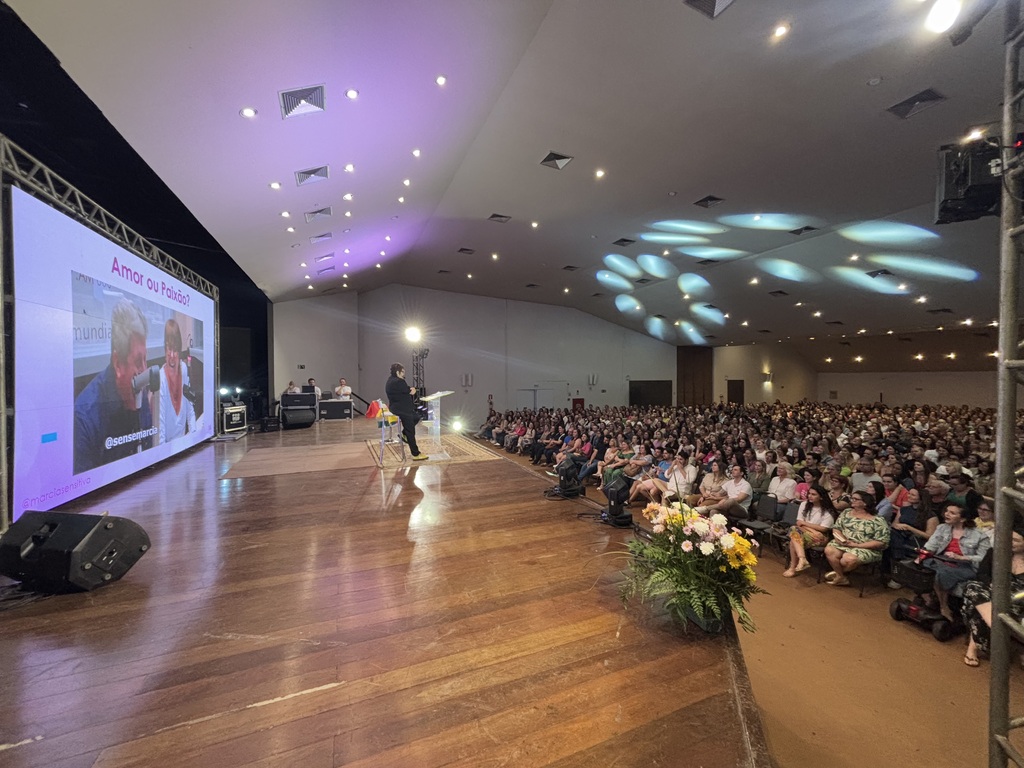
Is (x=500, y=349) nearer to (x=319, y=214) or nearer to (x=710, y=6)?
(x=319, y=214)

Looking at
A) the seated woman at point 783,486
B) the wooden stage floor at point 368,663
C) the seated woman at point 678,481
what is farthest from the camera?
the seated woman at point 678,481

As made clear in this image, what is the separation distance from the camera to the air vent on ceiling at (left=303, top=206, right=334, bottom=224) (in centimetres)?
674

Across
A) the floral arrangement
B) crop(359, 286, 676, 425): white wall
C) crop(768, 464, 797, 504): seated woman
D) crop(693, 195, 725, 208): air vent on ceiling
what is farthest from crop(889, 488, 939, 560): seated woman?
crop(359, 286, 676, 425): white wall

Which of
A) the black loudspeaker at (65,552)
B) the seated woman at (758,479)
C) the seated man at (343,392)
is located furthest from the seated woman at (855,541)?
the seated man at (343,392)

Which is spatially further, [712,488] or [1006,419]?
[712,488]

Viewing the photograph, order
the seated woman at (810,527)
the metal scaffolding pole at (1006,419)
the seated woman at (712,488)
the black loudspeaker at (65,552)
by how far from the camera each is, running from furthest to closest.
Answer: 1. the seated woman at (712,488)
2. the seated woman at (810,527)
3. the black loudspeaker at (65,552)
4. the metal scaffolding pole at (1006,419)

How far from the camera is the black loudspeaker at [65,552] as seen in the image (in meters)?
2.65

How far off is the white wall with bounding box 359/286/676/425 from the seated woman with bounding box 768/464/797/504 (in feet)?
41.9

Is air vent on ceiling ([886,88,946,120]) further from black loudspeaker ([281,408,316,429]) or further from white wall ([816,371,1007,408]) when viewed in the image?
white wall ([816,371,1007,408])

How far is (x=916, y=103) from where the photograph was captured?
16.3ft

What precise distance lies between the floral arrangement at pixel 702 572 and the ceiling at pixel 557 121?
14.1 feet

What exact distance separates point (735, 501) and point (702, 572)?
12.0 ft

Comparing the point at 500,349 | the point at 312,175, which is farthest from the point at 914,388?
the point at 312,175

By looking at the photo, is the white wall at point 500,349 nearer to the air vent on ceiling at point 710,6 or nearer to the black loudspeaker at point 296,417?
the black loudspeaker at point 296,417
